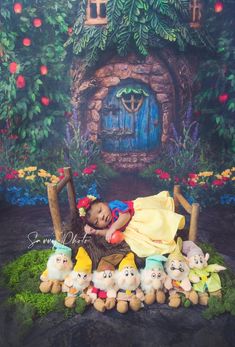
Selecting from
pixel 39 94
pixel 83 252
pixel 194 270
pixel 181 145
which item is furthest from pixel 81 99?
pixel 194 270

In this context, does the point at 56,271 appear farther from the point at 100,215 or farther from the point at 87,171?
the point at 87,171

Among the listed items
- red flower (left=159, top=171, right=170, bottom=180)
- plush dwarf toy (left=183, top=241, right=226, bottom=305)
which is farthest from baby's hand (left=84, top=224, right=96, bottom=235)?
red flower (left=159, top=171, right=170, bottom=180)

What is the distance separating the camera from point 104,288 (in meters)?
2.39

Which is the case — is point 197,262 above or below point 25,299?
above

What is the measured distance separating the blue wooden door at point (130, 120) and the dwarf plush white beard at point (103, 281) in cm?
97

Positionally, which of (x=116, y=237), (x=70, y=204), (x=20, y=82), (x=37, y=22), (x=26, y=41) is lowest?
(x=116, y=237)

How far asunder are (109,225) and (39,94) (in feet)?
3.48

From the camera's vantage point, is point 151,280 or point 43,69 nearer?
point 151,280

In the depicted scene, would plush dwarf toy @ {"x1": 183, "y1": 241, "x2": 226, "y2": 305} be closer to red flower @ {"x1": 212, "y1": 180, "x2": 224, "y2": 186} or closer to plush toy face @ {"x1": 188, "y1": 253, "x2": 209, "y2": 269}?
plush toy face @ {"x1": 188, "y1": 253, "x2": 209, "y2": 269}

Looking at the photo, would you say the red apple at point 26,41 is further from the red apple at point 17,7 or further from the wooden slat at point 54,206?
the wooden slat at point 54,206

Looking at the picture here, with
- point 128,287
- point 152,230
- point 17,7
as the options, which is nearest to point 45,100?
point 17,7

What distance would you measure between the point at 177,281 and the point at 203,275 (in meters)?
0.16

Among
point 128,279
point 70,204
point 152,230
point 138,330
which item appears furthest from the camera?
point 70,204

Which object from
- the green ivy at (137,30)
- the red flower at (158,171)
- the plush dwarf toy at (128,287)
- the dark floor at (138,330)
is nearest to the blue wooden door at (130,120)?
the red flower at (158,171)
